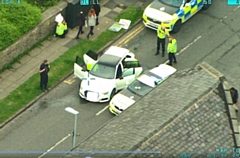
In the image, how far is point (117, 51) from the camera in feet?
117

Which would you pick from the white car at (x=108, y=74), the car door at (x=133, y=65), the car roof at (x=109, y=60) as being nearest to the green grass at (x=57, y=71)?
the white car at (x=108, y=74)

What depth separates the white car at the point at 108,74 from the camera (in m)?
34.3

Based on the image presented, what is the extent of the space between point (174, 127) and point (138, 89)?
1006 cm

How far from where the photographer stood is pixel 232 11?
40.0 metres

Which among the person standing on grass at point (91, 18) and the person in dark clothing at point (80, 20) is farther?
the person standing on grass at point (91, 18)

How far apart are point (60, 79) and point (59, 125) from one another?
119 inches

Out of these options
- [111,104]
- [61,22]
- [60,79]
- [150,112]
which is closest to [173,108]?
[150,112]

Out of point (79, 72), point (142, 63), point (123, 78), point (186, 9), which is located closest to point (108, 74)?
point (123, 78)

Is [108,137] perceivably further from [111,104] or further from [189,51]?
[189,51]

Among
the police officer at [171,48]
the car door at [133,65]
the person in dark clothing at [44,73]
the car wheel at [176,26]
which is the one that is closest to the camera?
the person in dark clothing at [44,73]

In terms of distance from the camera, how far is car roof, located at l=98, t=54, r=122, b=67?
34875 mm

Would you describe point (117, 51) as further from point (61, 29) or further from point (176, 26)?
point (176, 26)

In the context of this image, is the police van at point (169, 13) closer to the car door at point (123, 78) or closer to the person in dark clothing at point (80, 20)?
the person in dark clothing at point (80, 20)

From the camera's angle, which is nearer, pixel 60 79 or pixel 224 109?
pixel 224 109
